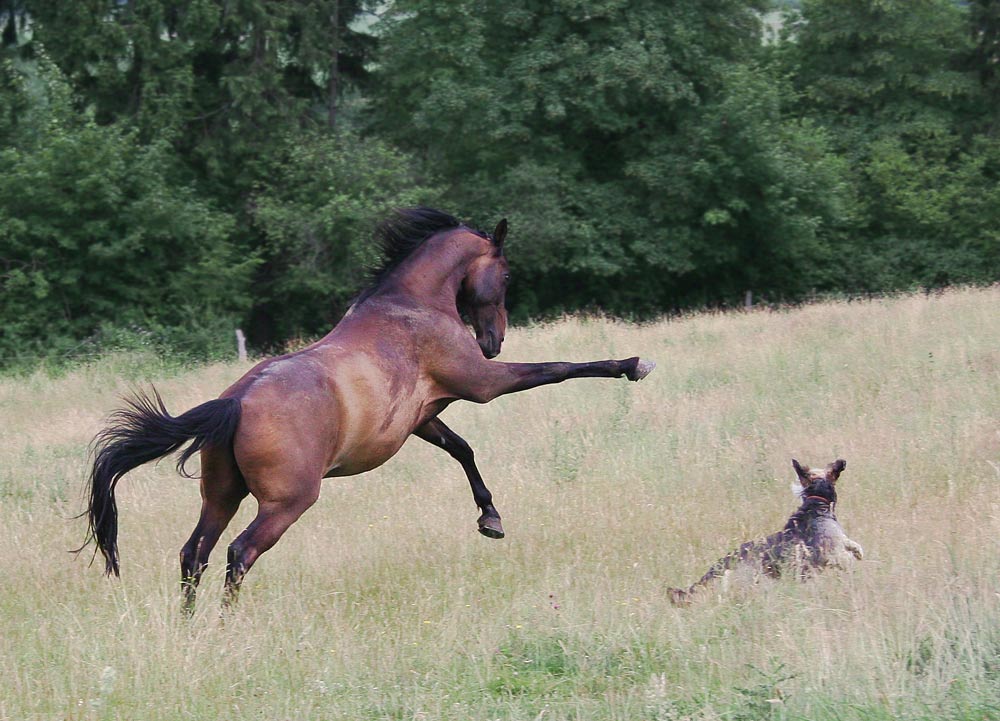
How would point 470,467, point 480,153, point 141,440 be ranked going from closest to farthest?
point 141,440 → point 470,467 → point 480,153

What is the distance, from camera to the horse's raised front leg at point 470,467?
7020mm

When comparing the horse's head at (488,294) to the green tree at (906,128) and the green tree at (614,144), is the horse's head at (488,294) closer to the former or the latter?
the green tree at (614,144)

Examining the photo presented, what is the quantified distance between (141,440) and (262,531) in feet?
2.80

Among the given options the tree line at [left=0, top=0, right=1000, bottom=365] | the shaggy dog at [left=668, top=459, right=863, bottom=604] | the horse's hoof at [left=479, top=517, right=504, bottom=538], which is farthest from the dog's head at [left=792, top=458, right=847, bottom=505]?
the tree line at [left=0, top=0, right=1000, bottom=365]

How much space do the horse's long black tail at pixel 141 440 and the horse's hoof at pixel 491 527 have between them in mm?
1860

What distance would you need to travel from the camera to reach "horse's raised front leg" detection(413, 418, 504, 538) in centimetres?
702

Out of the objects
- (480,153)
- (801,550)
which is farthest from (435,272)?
A: (480,153)

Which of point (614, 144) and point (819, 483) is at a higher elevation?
point (819, 483)

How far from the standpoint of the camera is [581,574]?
6.73 meters

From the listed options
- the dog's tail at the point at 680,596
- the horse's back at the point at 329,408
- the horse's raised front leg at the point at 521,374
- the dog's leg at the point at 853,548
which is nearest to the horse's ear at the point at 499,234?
the horse's raised front leg at the point at 521,374

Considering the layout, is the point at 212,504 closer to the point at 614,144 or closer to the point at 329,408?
the point at 329,408

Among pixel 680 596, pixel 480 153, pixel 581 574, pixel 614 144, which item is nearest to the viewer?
pixel 680 596

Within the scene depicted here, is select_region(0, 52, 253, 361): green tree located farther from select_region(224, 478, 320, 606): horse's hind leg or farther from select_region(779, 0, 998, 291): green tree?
select_region(224, 478, 320, 606): horse's hind leg

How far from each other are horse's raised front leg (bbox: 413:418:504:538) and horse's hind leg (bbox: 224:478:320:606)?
1208 mm
